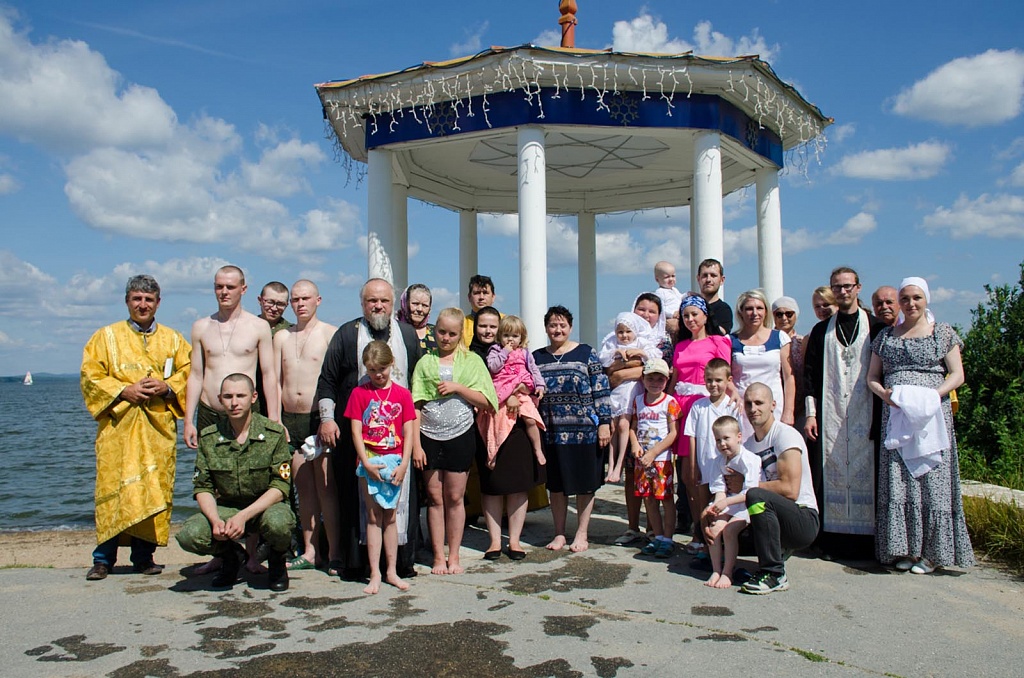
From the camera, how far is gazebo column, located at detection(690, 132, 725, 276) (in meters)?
8.70

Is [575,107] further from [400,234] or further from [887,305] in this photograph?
[887,305]

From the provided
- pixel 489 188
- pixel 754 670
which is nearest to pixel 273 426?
pixel 754 670

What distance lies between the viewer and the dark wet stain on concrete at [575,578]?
4.45 m

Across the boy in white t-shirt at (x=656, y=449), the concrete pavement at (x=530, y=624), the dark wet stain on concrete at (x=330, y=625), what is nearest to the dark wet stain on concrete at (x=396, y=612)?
the concrete pavement at (x=530, y=624)

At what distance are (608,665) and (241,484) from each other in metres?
2.49

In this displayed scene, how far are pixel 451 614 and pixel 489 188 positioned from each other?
34.4 feet

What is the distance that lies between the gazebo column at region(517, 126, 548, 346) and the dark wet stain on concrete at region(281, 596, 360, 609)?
468 centimetres

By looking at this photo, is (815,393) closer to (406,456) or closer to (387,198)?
(406,456)

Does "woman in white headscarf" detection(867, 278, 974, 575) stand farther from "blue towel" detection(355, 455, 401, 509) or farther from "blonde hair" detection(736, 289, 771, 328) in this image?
"blue towel" detection(355, 455, 401, 509)

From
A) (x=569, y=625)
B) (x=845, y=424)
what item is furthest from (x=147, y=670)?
(x=845, y=424)

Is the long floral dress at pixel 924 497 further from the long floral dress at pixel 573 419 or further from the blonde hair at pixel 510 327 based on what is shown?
the blonde hair at pixel 510 327

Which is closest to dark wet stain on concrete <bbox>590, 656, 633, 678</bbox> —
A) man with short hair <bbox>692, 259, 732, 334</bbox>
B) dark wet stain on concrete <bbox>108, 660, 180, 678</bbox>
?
dark wet stain on concrete <bbox>108, 660, 180, 678</bbox>

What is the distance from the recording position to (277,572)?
14.7 ft

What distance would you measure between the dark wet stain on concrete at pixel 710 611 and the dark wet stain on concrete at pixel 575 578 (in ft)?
1.92
